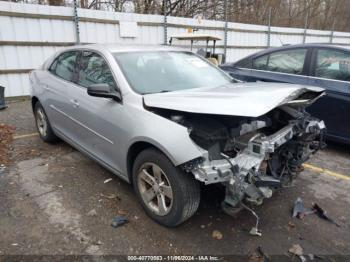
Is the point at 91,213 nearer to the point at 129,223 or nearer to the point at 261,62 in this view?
the point at 129,223

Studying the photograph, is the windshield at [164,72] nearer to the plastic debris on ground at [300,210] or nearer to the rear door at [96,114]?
the rear door at [96,114]

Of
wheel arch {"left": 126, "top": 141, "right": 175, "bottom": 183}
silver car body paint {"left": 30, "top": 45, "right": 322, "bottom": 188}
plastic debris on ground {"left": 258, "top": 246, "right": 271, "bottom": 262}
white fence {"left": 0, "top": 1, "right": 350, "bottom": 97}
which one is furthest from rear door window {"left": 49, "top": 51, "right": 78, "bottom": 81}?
white fence {"left": 0, "top": 1, "right": 350, "bottom": 97}

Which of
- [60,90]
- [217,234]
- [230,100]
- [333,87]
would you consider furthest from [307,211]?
[60,90]

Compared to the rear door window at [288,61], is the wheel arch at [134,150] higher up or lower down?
lower down

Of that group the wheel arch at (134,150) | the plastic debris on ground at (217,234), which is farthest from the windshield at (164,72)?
the plastic debris on ground at (217,234)

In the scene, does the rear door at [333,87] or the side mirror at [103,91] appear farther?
the rear door at [333,87]

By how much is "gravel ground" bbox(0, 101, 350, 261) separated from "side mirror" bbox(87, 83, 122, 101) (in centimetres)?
117

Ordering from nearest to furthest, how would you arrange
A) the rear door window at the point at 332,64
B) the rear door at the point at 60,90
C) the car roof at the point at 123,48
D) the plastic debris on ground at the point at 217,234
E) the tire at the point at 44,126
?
the plastic debris on ground at the point at 217,234, the car roof at the point at 123,48, the rear door at the point at 60,90, the rear door window at the point at 332,64, the tire at the point at 44,126

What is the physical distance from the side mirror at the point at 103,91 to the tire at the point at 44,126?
2091 mm

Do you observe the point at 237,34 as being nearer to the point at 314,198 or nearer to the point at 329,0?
the point at 314,198

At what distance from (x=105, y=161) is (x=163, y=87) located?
1070mm

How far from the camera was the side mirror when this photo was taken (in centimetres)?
300

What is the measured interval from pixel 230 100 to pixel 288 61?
323 centimetres

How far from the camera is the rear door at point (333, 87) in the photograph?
4.45 m
